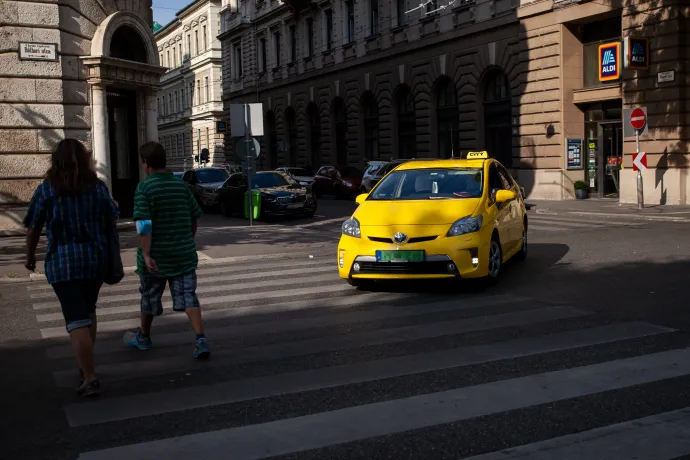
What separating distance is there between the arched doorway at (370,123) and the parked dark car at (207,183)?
12.5m

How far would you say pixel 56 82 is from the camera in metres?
18.0

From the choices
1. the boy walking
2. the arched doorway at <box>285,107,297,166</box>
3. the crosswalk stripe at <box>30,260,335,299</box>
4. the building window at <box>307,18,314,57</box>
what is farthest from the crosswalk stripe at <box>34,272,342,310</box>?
the arched doorway at <box>285,107,297,166</box>

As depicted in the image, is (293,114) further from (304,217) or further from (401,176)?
(401,176)

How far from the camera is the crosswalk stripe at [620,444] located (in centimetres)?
410

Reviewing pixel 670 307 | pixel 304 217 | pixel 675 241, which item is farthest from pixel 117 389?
pixel 304 217

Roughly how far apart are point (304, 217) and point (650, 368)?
19.1 meters

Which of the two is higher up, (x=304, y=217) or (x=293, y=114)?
(x=293, y=114)

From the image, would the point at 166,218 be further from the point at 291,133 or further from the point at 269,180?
the point at 291,133

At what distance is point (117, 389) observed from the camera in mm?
5715

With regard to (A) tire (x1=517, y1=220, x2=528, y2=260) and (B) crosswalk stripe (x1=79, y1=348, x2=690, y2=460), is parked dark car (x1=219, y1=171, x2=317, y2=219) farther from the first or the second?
(B) crosswalk stripe (x1=79, y1=348, x2=690, y2=460)

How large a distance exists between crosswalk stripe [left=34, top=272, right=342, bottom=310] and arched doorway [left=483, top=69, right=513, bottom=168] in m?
21.7

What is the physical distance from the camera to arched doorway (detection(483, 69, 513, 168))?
104 ft

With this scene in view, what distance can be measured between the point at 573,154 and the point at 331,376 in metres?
24.0

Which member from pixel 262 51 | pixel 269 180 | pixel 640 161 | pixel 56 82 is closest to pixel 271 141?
pixel 262 51
